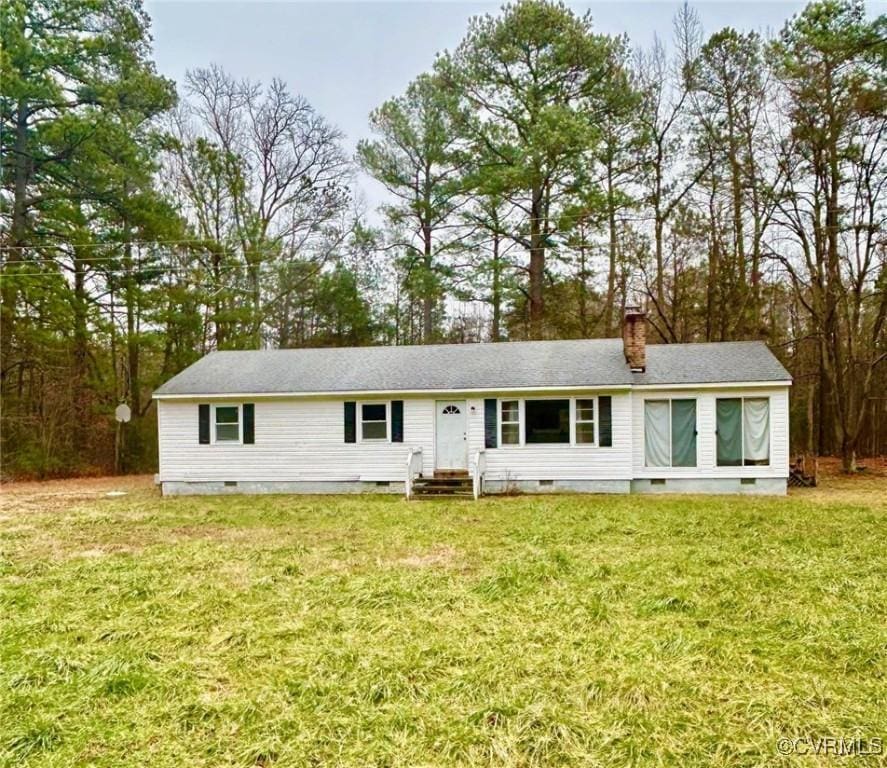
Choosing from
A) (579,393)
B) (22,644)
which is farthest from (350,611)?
(579,393)

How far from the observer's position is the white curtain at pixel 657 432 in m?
12.7

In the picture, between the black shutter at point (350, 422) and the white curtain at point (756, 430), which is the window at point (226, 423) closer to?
the black shutter at point (350, 422)

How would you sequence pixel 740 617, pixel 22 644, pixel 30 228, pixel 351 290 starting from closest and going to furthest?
1. pixel 22 644
2. pixel 740 617
3. pixel 30 228
4. pixel 351 290

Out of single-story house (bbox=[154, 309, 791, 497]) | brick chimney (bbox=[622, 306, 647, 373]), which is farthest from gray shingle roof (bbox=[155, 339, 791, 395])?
brick chimney (bbox=[622, 306, 647, 373])

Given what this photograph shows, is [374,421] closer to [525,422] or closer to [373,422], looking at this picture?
[373,422]

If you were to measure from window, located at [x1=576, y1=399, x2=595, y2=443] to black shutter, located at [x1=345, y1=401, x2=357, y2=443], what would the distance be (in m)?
5.47

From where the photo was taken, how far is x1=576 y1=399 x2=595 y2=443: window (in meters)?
12.8

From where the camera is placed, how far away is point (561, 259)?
20.6 meters

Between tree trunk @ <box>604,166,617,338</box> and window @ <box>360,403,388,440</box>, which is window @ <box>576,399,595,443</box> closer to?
window @ <box>360,403,388,440</box>

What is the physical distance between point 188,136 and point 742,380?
20862mm

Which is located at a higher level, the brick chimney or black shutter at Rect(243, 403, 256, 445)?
the brick chimney

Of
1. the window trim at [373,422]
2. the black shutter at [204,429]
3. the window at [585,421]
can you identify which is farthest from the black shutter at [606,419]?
the black shutter at [204,429]

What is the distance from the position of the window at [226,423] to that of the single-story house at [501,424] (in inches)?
1.1

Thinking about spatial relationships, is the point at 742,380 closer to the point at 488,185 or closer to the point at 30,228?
the point at 488,185
